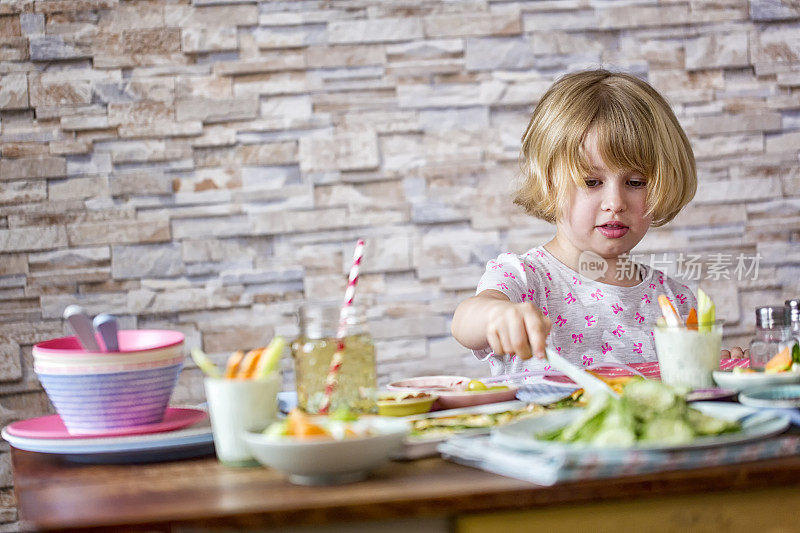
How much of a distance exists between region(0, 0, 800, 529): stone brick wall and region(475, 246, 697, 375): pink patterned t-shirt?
2.16ft

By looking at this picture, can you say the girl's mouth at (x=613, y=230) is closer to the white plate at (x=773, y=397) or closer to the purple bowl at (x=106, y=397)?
the white plate at (x=773, y=397)

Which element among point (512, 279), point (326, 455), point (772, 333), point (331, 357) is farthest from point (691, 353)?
point (512, 279)

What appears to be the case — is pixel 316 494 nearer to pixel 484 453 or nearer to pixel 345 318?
pixel 484 453

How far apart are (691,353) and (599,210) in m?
0.67

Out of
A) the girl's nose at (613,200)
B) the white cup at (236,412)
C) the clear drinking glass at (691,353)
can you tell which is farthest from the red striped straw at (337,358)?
the girl's nose at (613,200)

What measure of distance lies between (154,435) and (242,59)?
168 centimetres

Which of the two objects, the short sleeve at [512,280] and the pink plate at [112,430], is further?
the short sleeve at [512,280]

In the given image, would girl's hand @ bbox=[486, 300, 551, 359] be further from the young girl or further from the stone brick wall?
the stone brick wall

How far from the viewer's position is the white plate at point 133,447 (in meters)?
0.87

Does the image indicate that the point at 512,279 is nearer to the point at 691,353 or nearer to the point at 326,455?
the point at 691,353

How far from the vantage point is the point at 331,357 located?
96 centimetres

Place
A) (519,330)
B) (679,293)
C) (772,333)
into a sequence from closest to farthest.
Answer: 1. (519,330)
2. (772,333)
3. (679,293)

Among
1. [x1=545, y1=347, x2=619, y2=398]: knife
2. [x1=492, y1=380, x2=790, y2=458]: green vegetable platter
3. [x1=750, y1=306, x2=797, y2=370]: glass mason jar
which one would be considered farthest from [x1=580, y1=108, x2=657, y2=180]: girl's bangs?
[x1=492, y1=380, x2=790, y2=458]: green vegetable platter

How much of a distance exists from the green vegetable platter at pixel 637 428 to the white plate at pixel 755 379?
Answer: 176 mm
